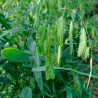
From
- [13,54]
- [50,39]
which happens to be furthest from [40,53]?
[13,54]

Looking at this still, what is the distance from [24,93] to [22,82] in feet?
0.74

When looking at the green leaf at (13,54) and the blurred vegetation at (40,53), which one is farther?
the green leaf at (13,54)

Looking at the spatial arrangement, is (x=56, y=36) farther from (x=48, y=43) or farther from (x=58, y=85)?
(x=58, y=85)

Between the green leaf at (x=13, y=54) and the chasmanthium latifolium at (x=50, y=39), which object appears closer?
the chasmanthium latifolium at (x=50, y=39)

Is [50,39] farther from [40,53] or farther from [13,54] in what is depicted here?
[13,54]

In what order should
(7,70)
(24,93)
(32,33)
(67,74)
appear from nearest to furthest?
(24,93) < (7,70) < (32,33) < (67,74)

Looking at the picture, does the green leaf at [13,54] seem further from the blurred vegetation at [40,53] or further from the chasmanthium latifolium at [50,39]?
the chasmanthium latifolium at [50,39]

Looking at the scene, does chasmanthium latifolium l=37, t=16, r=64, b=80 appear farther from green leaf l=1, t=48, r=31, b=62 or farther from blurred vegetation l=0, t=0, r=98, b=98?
green leaf l=1, t=48, r=31, b=62

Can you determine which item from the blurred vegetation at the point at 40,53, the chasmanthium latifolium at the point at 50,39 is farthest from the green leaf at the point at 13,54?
the chasmanthium latifolium at the point at 50,39

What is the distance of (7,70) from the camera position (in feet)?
2.91

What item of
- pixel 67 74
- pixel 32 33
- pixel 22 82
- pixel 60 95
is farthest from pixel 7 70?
pixel 67 74

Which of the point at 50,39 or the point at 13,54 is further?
the point at 13,54

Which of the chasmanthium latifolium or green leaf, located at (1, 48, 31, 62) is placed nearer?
the chasmanthium latifolium

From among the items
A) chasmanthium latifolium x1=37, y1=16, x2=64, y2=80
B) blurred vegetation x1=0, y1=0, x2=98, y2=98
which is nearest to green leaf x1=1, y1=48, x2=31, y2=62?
blurred vegetation x1=0, y1=0, x2=98, y2=98
